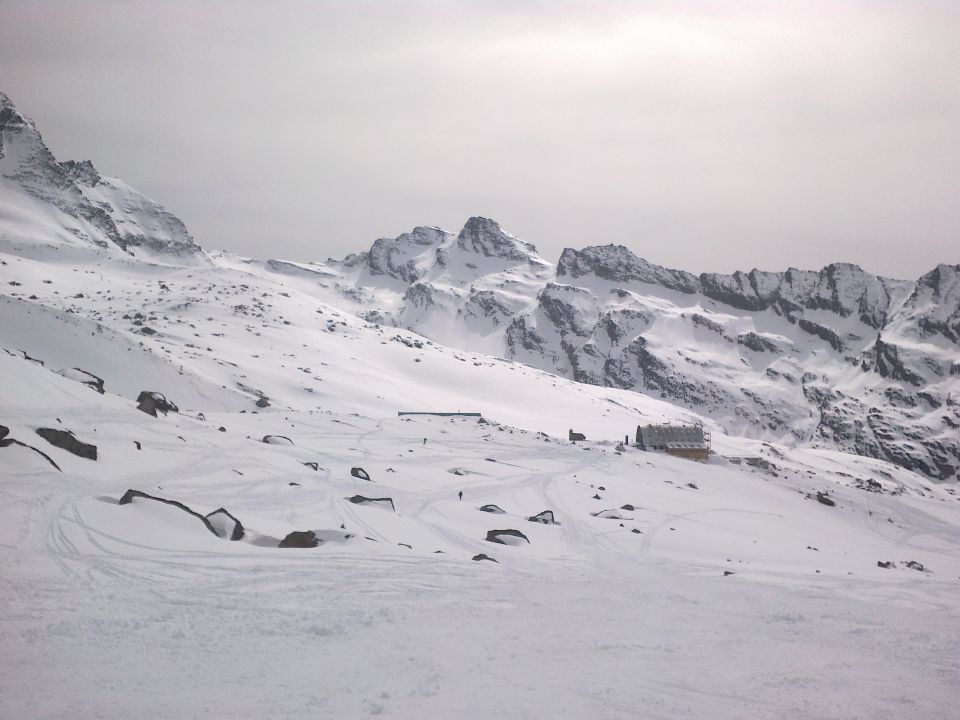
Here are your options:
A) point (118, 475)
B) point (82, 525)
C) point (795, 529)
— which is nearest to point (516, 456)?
point (795, 529)

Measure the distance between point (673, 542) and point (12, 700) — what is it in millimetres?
24325

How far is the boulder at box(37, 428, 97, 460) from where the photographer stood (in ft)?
68.7

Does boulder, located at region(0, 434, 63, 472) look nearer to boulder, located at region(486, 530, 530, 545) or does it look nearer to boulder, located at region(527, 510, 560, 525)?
boulder, located at region(486, 530, 530, 545)

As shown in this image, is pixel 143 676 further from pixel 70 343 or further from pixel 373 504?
pixel 70 343

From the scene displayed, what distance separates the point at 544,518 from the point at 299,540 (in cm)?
1377

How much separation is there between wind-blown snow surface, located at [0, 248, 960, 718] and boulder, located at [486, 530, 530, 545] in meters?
0.51

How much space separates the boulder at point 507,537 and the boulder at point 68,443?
12.7 metres

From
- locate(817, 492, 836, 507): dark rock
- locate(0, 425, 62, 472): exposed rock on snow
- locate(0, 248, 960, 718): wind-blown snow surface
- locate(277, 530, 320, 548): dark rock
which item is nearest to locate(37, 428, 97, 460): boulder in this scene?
locate(0, 248, 960, 718): wind-blown snow surface

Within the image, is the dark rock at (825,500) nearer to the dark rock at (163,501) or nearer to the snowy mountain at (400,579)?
the snowy mountain at (400,579)

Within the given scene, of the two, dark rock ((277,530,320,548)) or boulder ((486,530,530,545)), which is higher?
dark rock ((277,530,320,548))

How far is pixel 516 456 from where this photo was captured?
4859 cm

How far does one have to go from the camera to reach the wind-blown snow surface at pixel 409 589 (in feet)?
34.4

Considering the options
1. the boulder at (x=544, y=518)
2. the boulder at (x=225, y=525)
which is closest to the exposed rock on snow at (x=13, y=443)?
the boulder at (x=225, y=525)

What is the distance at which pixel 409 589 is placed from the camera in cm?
1546
